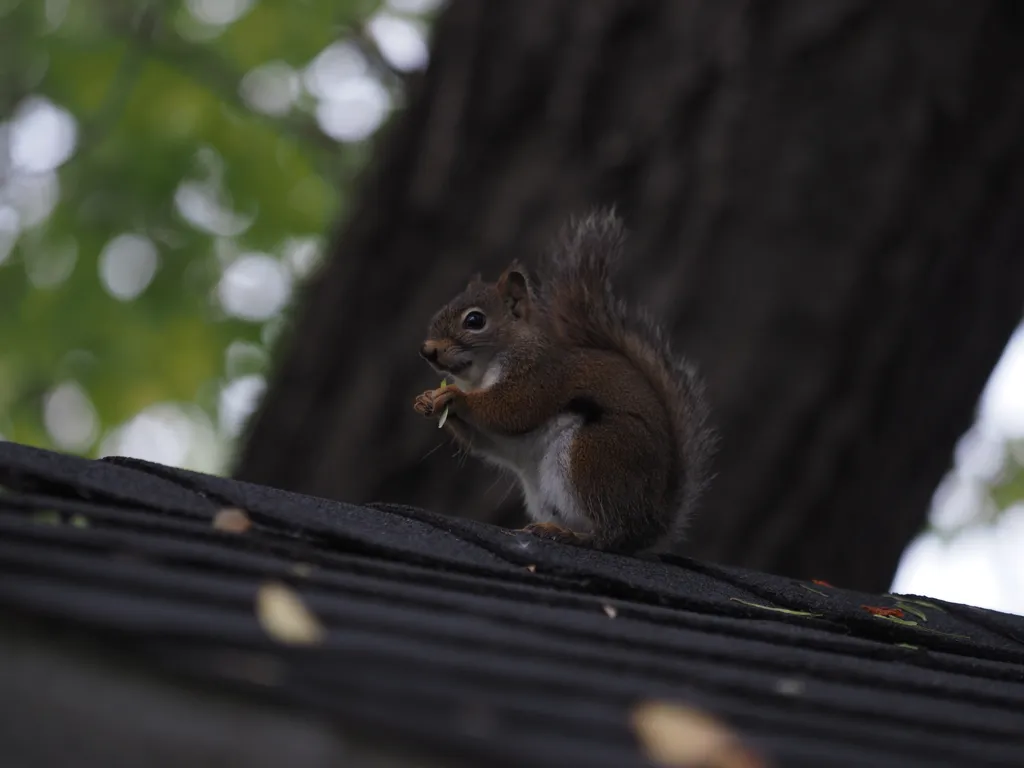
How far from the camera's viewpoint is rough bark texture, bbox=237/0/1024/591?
167 inches

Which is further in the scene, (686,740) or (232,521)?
(232,521)

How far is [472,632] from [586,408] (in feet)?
4.65

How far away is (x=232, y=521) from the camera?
1.60 meters

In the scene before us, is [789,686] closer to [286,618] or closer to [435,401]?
[286,618]

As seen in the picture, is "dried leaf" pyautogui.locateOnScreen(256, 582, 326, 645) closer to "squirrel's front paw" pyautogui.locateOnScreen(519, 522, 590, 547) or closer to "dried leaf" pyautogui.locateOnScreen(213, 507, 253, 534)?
"dried leaf" pyautogui.locateOnScreen(213, 507, 253, 534)

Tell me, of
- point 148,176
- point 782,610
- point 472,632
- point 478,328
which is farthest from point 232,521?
point 148,176

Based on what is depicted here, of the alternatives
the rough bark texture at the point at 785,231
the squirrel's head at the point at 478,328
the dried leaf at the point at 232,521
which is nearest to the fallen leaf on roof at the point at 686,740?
the dried leaf at the point at 232,521

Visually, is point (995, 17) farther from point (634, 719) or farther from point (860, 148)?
point (634, 719)

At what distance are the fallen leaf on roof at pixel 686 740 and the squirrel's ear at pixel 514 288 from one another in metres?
2.08

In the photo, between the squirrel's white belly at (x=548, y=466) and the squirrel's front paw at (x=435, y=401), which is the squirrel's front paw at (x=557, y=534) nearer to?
the squirrel's white belly at (x=548, y=466)

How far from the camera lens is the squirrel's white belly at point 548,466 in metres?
2.55

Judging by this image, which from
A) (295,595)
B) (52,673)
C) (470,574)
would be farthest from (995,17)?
(52,673)

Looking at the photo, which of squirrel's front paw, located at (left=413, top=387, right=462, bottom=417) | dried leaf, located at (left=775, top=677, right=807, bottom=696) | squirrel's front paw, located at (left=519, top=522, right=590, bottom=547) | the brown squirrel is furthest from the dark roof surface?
squirrel's front paw, located at (left=413, top=387, right=462, bottom=417)

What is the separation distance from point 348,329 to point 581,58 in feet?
4.05
